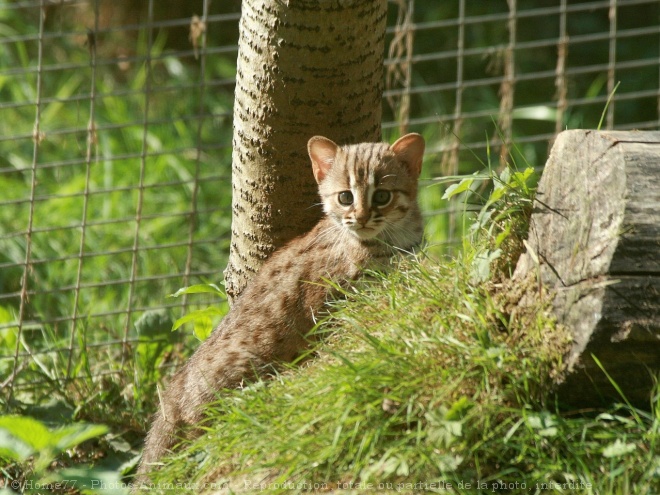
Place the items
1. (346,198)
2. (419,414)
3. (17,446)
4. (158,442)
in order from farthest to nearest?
(346,198) → (158,442) → (419,414) → (17,446)


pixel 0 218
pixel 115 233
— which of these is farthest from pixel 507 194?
pixel 0 218

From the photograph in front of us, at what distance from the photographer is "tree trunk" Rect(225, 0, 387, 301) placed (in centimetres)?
406

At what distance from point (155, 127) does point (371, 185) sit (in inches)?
158

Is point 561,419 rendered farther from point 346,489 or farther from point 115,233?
point 115,233

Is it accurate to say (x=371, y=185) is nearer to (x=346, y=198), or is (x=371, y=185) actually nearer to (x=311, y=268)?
(x=346, y=198)

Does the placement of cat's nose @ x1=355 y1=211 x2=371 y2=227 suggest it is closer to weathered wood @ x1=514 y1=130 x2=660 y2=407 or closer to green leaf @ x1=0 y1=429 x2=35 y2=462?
weathered wood @ x1=514 y1=130 x2=660 y2=407

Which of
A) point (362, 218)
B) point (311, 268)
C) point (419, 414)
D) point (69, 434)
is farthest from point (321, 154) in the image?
point (69, 434)

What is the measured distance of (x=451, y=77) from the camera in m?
9.09

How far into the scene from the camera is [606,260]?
2.86m

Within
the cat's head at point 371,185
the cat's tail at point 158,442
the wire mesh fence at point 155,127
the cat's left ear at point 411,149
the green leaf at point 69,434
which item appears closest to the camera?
the green leaf at point 69,434

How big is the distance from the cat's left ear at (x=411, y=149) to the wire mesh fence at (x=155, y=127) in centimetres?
71

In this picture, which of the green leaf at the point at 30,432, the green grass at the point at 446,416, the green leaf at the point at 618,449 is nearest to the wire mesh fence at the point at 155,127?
the green grass at the point at 446,416

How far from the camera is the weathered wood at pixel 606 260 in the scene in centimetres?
284

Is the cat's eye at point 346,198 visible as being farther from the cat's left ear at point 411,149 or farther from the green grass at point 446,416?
the green grass at point 446,416
